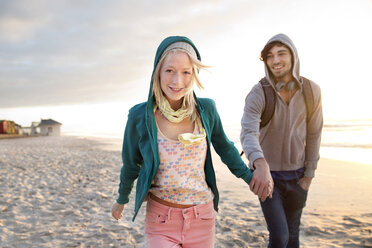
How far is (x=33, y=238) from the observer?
14.1 ft

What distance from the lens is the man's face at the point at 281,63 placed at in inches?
106

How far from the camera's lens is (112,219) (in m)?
5.24

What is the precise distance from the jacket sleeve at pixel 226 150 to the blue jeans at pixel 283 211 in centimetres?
56

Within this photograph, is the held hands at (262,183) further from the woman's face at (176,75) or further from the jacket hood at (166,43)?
the jacket hood at (166,43)

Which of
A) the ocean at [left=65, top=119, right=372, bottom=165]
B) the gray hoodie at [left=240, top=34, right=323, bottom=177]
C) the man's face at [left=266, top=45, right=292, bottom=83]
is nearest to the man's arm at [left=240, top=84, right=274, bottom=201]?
the gray hoodie at [left=240, top=34, right=323, bottom=177]

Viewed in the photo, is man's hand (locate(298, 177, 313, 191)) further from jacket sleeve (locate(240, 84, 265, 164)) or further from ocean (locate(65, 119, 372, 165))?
ocean (locate(65, 119, 372, 165))

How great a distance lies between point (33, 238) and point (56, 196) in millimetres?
2467

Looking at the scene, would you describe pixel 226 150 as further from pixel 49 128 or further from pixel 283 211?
pixel 49 128

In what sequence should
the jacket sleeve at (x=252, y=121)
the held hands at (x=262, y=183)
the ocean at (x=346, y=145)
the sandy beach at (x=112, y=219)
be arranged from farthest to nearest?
the ocean at (x=346, y=145)
the sandy beach at (x=112, y=219)
the jacket sleeve at (x=252, y=121)
the held hands at (x=262, y=183)

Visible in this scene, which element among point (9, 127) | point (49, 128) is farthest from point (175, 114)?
point (49, 128)

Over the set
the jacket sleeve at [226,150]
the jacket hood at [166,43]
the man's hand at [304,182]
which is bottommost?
the man's hand at [304,182]

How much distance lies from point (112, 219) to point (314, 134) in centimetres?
405

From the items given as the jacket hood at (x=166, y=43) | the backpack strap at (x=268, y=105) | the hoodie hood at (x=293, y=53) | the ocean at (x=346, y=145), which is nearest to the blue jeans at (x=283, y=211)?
the backpack strap at (x=268, y=105)

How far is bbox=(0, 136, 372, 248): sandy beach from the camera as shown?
4266 millimetres
